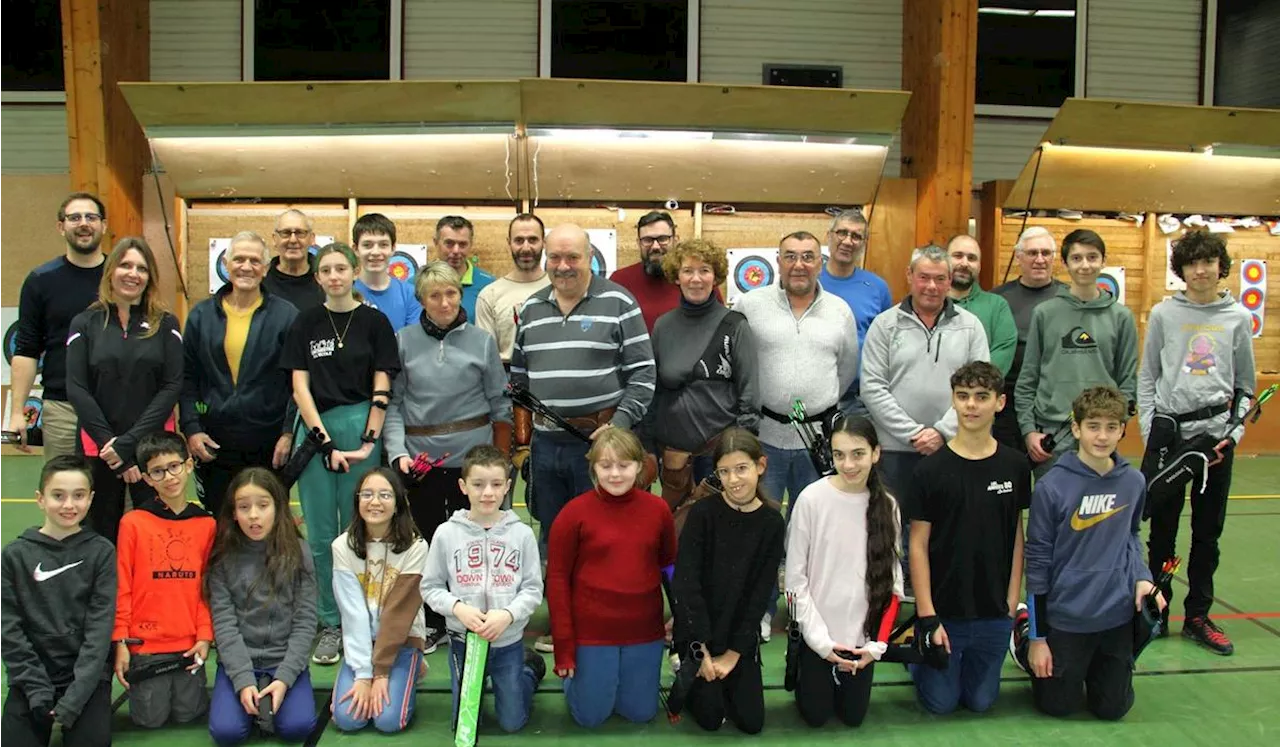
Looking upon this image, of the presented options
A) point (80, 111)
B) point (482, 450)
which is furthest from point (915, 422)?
point (80, 111)

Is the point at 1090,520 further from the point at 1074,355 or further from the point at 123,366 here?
the point at 123,366

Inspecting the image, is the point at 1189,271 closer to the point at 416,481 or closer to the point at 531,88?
the point at 416,481

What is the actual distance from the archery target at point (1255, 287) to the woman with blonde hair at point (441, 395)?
741 cm

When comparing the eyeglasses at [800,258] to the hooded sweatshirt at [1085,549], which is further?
the eyeglasses at [800,258]

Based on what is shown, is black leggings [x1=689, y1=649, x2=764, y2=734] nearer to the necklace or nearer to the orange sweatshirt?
Result: the orange sweatshirt

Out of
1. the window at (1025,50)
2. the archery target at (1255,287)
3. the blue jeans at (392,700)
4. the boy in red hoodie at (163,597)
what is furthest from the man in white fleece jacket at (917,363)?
the window at (1025,50)

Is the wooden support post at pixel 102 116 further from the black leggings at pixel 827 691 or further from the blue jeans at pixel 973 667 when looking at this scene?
the blue jeans at pixel 973 667

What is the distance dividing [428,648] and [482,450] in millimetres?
1025

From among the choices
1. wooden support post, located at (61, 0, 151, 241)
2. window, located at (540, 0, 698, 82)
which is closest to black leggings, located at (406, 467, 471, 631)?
wooden support post, located at (61, 0, 151, 241)

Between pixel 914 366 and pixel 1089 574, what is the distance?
1014mm

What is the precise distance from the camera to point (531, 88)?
278 inches

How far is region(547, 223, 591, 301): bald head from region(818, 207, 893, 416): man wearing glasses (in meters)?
1.22

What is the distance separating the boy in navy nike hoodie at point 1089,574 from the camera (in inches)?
135

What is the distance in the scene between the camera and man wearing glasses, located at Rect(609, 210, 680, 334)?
14.3 feet
